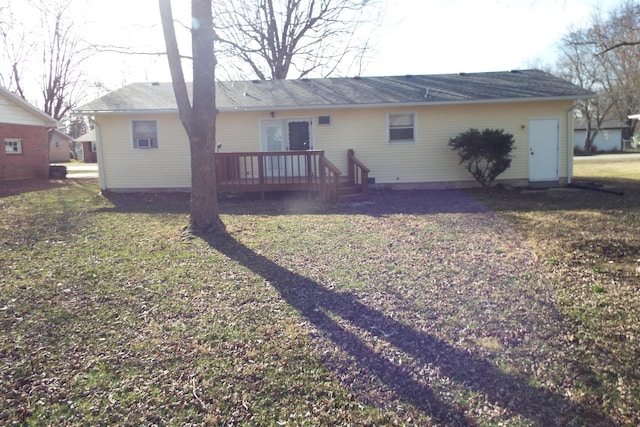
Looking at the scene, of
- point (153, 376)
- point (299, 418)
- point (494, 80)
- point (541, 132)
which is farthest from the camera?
point (494, 80)

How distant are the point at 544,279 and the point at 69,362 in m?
4.89

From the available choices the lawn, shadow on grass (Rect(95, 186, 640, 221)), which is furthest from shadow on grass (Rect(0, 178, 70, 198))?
the lawn

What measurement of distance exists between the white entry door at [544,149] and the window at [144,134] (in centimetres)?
1190

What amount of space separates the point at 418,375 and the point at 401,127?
37.6 ft

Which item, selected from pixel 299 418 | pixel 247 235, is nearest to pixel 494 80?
pixel 247 235

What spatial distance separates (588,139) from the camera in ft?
131

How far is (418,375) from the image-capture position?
3.21 metres

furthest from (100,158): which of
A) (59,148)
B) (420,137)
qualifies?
(59,148)

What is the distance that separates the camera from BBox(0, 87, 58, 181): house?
1744cm

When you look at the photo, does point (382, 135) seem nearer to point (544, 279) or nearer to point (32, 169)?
point (544, 279)

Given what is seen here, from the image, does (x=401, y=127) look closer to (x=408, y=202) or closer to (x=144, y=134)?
(x=408, y=202)

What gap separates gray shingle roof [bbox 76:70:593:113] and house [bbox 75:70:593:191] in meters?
0.04

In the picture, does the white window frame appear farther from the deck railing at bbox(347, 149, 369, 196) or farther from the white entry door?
the white entry door

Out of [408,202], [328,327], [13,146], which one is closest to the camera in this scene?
[328,327]
